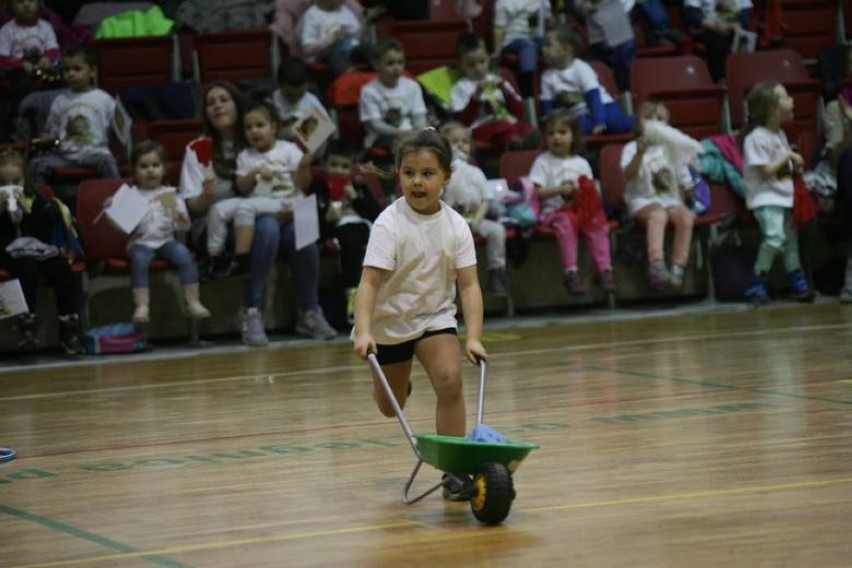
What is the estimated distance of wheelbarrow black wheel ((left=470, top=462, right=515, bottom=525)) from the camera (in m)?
4.30

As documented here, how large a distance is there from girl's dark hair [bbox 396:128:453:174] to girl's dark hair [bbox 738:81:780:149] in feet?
21.5

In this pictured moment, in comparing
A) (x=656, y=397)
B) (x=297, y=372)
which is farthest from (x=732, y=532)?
(x=297, y=372)

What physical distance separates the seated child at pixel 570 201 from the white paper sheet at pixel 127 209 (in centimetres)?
268

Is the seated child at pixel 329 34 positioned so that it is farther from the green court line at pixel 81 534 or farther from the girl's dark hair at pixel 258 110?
the green court line at pixel 81 534

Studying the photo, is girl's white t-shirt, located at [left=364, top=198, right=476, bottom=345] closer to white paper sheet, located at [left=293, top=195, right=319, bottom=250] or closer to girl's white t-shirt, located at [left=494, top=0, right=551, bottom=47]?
white paper sheet, located at [left=293, top=195, right=319, bottom=250]

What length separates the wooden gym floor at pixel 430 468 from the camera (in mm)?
4109

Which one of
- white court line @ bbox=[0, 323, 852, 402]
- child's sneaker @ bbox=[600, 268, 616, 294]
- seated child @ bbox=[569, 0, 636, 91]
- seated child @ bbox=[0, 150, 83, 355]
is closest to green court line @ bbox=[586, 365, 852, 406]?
white court line @ bbox=[0, 323, 852, 402]

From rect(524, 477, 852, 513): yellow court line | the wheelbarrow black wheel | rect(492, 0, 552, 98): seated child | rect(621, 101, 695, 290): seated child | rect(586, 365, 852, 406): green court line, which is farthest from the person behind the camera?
rect(492, 0, 552, 98): seated child

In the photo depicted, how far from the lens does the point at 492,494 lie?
430cm

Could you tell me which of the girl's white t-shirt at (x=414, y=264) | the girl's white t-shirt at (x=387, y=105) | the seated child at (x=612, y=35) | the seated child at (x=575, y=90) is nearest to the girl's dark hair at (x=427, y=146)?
the girl's white t-shirt at (x=414, y=264)

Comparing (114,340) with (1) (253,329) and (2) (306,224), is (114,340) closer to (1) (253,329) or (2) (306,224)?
(1) (253,329)

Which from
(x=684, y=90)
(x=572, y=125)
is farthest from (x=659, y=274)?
(x=684, y=90)

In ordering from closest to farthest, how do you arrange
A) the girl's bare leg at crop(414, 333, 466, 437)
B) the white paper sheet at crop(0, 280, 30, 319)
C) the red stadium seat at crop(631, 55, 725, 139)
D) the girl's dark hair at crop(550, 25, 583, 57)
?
the girl's bare leg at crop(414, 333, 466, 437) → the white paper sheet at crop(0, 280, 30, 319) → the girl's dark hair at crop(550, 25, 583, 57) → the red stadium seat at crop(631, 55, 725, 139)

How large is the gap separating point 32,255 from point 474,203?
283 centimetres
